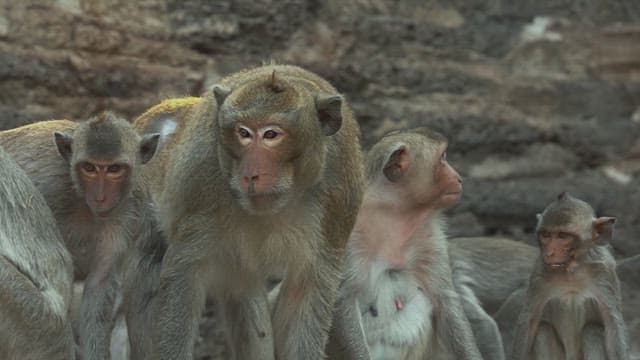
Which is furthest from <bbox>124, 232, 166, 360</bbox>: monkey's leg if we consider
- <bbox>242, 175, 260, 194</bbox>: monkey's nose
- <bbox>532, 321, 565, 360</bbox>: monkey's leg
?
Answer: <bbox>532, 321, 565, 360</bbox>: monkey's leg

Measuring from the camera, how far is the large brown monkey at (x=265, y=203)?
7.59m

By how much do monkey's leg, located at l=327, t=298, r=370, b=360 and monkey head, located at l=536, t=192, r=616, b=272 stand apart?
1396 mm

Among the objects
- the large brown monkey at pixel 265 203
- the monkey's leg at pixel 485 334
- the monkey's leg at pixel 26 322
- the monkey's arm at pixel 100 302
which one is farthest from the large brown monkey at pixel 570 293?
the monkey's leg at pixel 26 322

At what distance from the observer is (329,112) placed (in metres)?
7.79

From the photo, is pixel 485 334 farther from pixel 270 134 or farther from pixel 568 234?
pixel 270 134

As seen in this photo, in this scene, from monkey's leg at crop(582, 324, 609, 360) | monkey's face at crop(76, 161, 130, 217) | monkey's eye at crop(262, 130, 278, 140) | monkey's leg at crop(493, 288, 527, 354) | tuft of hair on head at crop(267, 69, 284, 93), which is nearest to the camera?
monkey's eye at crop(262, 130, 278, 140)

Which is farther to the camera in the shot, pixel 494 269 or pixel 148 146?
pixel 494 269

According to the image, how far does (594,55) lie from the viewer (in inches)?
501

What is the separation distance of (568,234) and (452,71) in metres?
3.01

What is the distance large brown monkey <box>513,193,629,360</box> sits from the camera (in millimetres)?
9578

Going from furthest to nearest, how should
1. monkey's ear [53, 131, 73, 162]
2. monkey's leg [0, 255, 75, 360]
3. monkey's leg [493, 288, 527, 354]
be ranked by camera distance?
1. monkey's leg [493, 288, 527, 354]
2. monkey's ear [53, 131, 73, 162]
3. monkey's leg [0, 255, 75, 360]

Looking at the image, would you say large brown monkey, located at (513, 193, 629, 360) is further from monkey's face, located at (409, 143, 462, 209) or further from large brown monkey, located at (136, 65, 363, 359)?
large brown monkey, located at (136, 65, 363, 359)

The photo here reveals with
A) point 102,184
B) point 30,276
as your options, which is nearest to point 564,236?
point 102,184

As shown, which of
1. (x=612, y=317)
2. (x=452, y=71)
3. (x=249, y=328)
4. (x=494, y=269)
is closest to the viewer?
(x=249, y=328)
